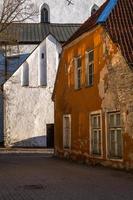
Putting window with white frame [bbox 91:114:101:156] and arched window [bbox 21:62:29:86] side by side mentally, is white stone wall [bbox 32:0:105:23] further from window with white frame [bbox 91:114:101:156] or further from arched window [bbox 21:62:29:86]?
window with white frame [bbox 91:114:101:156]

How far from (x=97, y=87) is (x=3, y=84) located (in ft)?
74.3

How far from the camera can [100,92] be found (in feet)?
72.2

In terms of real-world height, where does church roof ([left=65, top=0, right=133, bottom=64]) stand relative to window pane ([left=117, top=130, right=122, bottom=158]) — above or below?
above

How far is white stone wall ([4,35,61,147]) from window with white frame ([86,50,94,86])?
19974mm

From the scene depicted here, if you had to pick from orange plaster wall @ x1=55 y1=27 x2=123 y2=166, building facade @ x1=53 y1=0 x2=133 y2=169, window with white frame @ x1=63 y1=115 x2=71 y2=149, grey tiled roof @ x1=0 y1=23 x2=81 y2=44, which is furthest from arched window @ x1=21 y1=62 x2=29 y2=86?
window with white frame @ x1=63 y1=115 x2=71 y2=149

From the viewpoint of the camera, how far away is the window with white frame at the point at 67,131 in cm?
2723

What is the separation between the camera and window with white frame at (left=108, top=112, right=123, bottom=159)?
20.0 metres

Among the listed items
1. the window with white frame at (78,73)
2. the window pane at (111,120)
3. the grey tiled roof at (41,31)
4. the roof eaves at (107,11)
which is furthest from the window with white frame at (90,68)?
the grey tiled roof at (41,31)

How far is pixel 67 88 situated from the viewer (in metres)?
27.8

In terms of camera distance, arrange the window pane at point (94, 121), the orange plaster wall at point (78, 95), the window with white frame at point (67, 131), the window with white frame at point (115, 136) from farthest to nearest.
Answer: the window with white frame at point (67, 131) → the window pane at point (94, 121) → the orange plaster wall at point (78, 95) → the window with white frame at point (115, 136)

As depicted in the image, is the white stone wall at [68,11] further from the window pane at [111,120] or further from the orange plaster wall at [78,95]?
the window pane at [111,120]

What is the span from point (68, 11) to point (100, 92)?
32.4m

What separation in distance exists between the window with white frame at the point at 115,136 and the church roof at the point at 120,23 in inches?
101

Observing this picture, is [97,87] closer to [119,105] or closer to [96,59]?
[96,59]
